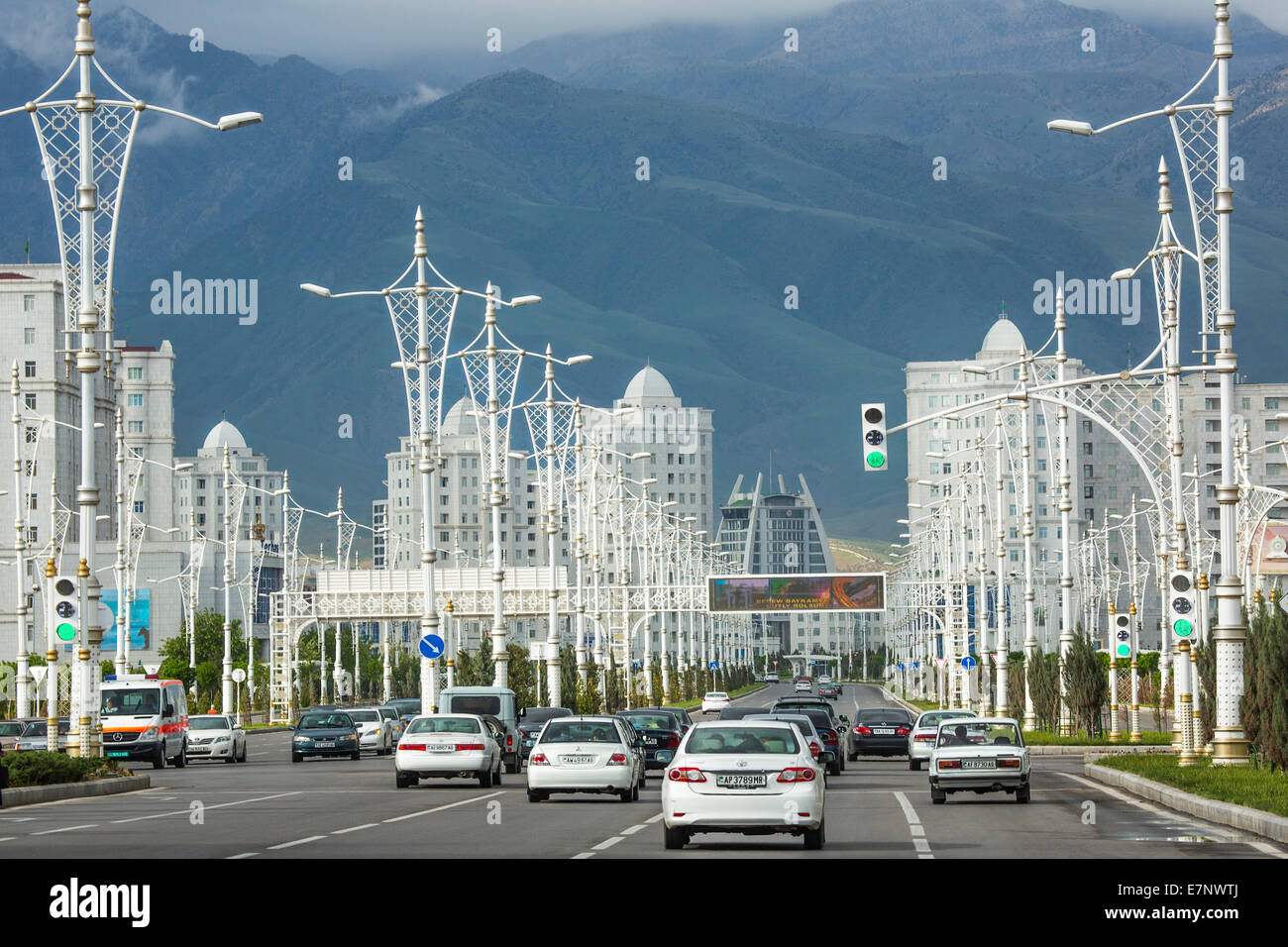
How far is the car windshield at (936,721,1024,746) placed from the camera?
32.3m

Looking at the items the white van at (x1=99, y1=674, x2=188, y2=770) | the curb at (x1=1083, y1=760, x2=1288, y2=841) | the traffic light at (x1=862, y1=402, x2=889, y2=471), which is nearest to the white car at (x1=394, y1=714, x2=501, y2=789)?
the traffic light at (x1=862, y1=402, x2=889, y2=471)

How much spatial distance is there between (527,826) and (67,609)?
14115 mm

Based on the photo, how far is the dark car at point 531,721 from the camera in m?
48.7

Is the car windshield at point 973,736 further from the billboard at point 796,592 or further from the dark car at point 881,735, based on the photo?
the billboard at point 796,592

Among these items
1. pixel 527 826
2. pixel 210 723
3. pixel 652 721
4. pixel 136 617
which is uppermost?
pixel 136 617

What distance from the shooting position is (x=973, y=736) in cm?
3341

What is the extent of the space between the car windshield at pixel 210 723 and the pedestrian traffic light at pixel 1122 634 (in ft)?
79.0

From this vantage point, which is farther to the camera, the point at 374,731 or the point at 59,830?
the point at 374,731

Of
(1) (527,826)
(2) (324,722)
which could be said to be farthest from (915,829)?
(2) (324,722)

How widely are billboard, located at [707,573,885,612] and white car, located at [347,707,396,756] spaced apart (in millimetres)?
75167

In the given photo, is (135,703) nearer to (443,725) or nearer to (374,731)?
(374,731)
